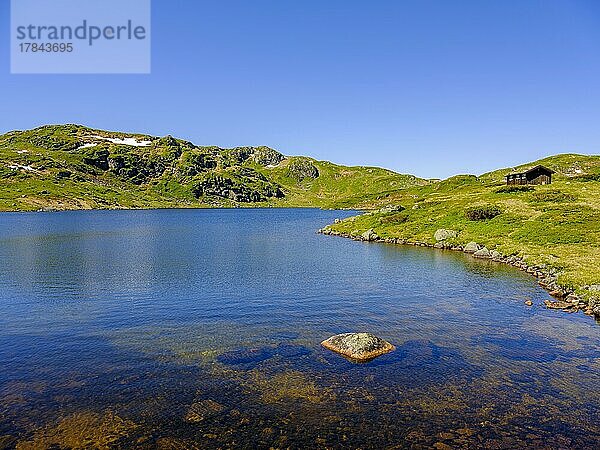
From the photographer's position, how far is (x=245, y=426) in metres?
22.3

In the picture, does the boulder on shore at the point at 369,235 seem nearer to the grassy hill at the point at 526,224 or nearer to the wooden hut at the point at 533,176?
the grassy hill at the point at 526,224

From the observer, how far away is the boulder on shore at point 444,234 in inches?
3812

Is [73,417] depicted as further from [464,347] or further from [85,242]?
[85,242]

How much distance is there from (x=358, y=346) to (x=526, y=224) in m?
75.8

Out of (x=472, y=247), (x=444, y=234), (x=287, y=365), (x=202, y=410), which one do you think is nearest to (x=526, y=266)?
(x=472, y=247)

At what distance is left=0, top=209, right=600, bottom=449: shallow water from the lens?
22.0 meters

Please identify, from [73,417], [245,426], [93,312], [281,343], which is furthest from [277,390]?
[93,312]

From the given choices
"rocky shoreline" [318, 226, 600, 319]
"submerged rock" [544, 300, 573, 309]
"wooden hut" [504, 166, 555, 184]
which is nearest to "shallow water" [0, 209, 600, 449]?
"submerged rock" [544, 300, 573, 309]

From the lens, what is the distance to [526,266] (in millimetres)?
67062

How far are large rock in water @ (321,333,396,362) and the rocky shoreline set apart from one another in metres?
22.8

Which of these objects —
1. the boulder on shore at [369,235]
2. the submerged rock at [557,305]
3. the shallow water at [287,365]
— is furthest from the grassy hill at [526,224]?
the shallow water at [287,365]

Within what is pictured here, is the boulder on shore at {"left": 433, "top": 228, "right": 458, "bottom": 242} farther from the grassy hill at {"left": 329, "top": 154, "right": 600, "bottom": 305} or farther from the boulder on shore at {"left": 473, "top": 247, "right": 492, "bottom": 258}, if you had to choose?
the boulder on shore at {"left": 473, "top": 247, "right": 492, "bottom": 258}

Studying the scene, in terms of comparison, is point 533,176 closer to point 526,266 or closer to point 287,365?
point 526,266

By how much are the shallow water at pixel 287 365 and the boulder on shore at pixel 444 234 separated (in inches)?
1403
